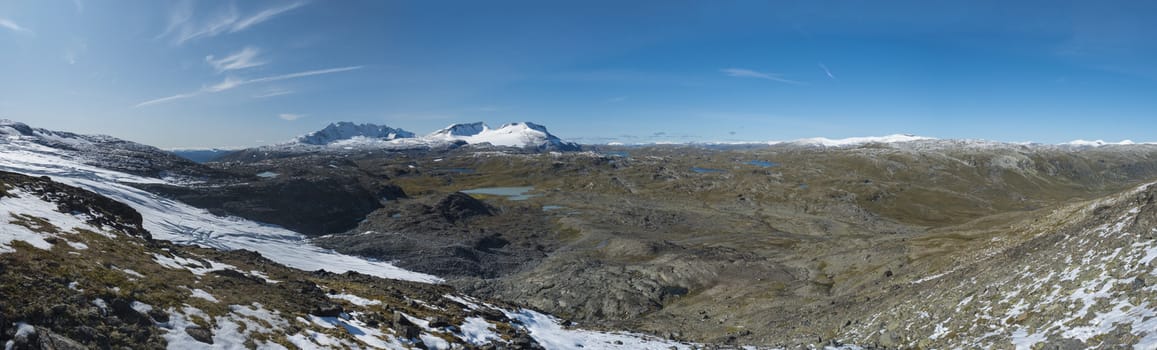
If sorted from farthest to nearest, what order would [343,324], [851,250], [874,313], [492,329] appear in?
[851,250] < [874,313] < [492,329] < [343,324]

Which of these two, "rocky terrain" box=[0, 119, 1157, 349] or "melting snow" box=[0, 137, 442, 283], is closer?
"rocky terrain" box=[0, 119, 1157, 349]

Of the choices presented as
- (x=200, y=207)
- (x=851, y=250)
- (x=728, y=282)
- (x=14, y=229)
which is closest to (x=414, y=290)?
(x=14, y=229)

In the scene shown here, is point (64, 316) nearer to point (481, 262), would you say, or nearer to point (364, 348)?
point (364, 348)

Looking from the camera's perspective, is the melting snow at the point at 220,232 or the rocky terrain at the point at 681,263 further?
Result: the melting snow at the point at 220,232

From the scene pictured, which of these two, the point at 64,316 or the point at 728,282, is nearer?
the point at 64,316

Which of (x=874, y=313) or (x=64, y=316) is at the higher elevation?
(x=64, y=316)

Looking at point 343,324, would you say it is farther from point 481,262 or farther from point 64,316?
point 481,262

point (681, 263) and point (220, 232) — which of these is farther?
point (220, 232)

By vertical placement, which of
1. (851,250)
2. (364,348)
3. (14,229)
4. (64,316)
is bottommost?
(851,250)

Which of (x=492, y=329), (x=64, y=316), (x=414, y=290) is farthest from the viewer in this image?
(x=414, y=290)

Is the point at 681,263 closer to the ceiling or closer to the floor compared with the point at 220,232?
closer to the floor
